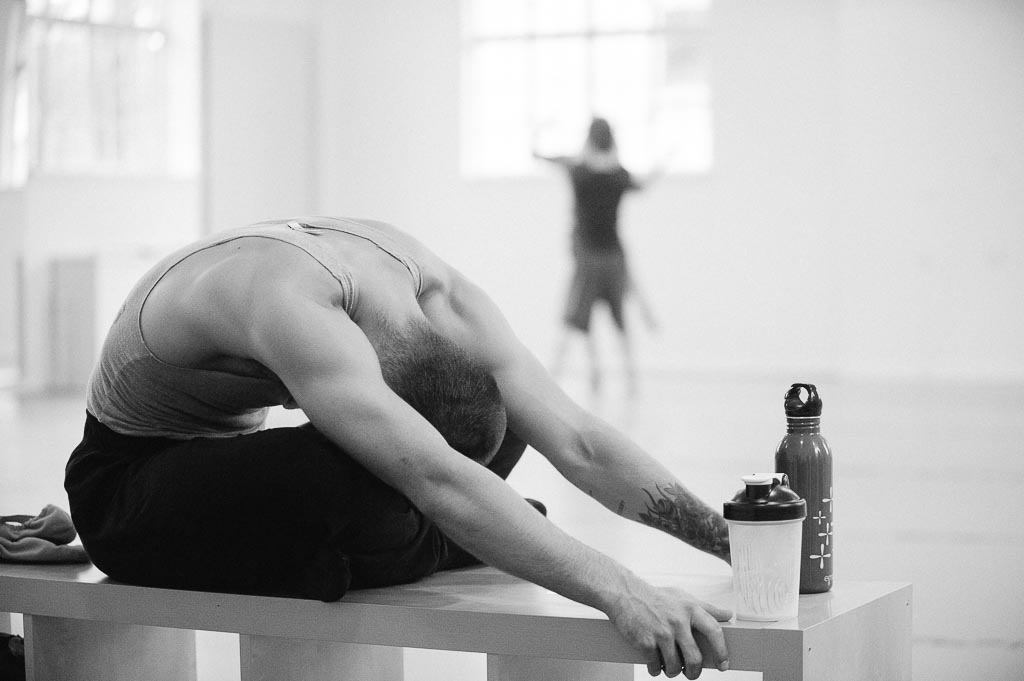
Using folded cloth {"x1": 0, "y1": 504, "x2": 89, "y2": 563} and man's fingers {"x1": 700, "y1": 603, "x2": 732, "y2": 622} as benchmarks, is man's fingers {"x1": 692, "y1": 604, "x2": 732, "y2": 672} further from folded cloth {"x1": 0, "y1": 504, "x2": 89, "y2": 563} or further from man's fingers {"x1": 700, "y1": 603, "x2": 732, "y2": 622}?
folded cloth {"x1": 0, "y1": 504, "x2": 89, "y2": 563}

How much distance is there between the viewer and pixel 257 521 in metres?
1.27

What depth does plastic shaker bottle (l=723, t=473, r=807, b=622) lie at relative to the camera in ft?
3.69

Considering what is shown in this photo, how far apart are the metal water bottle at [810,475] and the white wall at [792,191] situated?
6062mm

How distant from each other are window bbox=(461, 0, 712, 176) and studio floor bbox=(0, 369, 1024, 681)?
232 cm

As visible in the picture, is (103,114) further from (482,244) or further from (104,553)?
(104,553)

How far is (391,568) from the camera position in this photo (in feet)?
4.35

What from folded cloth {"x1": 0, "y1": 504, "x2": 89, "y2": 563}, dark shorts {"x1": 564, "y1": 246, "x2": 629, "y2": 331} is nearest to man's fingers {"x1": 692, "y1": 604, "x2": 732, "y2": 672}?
folded cloth {"x1": 0, "y1": 504, "x2": 89, "y2": 563}

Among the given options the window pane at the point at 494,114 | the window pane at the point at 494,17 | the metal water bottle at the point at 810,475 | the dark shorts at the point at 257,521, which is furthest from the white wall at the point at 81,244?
the metal water bottle at the point at 810,475

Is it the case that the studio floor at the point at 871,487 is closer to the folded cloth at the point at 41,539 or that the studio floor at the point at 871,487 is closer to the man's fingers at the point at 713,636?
the folded cloth at the point at 41,539

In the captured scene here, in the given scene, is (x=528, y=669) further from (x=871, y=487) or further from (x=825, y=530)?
(x=871, y=487)

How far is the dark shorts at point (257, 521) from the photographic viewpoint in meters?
1.25

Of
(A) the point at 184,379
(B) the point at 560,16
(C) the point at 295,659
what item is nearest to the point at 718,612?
(C) the point at 295,659

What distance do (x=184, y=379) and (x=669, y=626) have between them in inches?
22.6

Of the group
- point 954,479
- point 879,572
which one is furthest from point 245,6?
point 879,572
